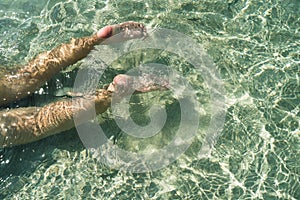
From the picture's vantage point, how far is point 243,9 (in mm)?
6945

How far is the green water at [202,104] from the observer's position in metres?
5.44

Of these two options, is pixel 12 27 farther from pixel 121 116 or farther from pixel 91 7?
pixel 121 116

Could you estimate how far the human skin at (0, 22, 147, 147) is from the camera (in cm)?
550

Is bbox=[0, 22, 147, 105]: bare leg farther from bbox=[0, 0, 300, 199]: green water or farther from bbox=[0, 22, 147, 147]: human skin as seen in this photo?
bbox=[0, 0, 300, 199]: green water

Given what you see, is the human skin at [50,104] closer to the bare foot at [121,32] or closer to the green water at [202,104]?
the bare foot at [121,32]

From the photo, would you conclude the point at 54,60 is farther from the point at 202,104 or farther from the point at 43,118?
the point at 202,104

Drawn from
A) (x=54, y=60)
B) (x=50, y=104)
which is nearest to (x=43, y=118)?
(x=50, y=104)

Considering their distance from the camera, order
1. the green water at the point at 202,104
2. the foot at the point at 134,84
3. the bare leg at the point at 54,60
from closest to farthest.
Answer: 1. the green water at the point at 202,104
2. the foot at the point at 134,84
3. the bare leg at the point at 54,60

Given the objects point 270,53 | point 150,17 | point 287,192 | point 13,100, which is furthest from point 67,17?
point 287,192

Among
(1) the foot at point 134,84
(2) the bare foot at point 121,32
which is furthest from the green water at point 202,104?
(2) the bare foot at point 121,32

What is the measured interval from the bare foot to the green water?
1.69 ft

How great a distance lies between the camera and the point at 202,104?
237 inches

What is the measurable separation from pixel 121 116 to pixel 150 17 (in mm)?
1809

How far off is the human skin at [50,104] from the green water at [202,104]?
0.95ft
